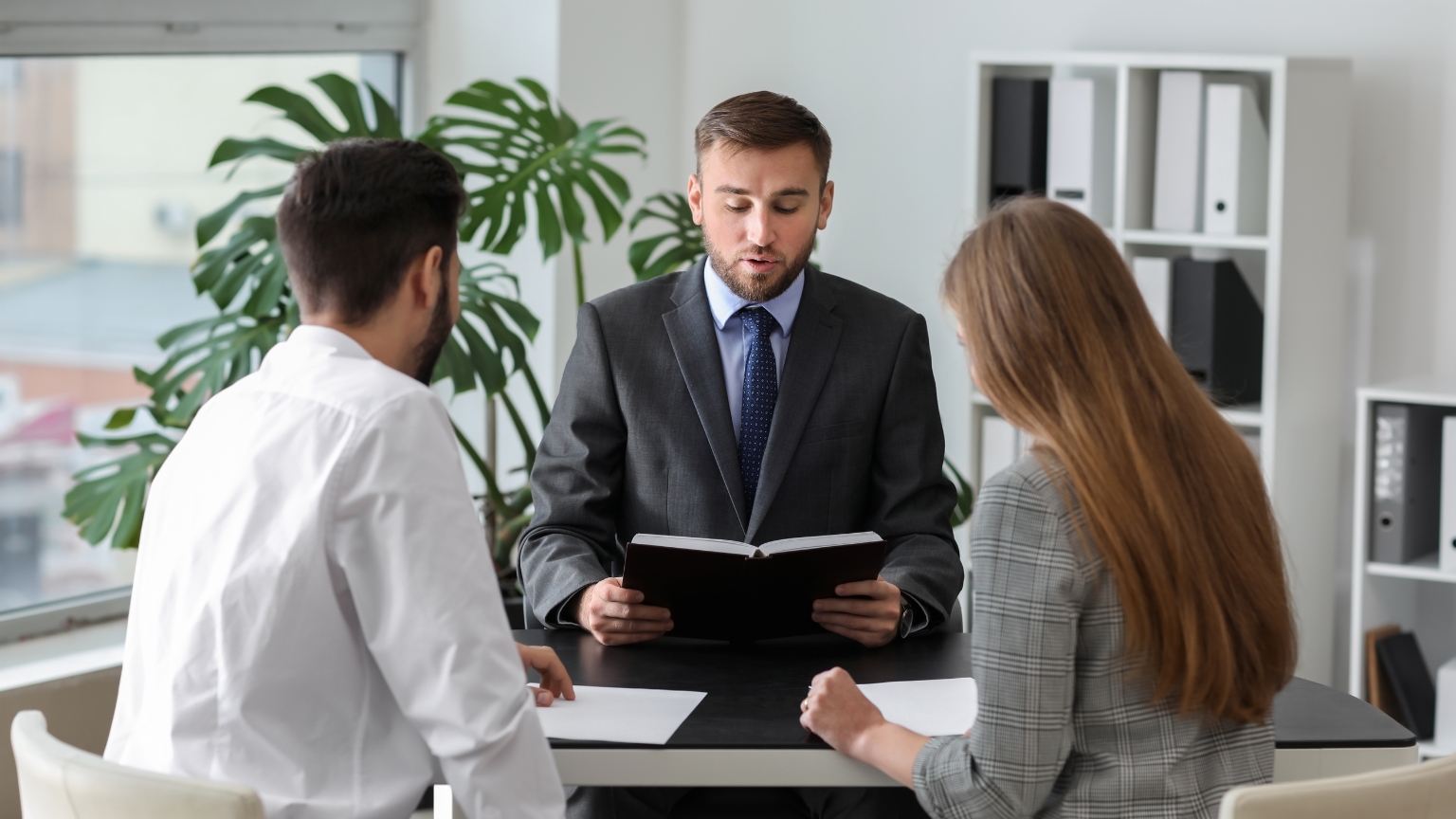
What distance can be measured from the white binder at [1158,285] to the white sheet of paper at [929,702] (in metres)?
1.86

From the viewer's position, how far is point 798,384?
2.20 m

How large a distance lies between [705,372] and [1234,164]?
65.9 inches

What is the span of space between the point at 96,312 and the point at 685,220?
1.43 m

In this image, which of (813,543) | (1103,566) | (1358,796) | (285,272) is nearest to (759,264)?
(813,543)

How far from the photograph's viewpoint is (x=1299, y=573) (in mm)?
3395

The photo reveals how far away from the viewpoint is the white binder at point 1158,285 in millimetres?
3387

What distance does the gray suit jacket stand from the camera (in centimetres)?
217

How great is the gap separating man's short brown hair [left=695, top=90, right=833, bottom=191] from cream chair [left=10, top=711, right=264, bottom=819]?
125 cm

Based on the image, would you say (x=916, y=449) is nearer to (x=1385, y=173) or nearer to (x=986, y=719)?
(x=986, y=719)

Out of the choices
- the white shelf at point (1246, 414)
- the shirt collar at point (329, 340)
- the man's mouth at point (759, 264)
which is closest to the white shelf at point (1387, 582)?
the white shelf at point (1246, 414)

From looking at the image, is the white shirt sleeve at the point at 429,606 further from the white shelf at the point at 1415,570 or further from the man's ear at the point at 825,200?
the white shelf at the point at 1415,570

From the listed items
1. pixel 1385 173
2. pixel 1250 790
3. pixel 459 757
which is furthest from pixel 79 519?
pixel 1385 173

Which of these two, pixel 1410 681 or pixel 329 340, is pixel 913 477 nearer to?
pixel 329 340

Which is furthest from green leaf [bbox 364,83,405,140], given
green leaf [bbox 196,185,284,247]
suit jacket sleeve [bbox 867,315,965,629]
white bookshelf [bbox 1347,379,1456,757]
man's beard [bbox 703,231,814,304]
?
white bookshelf [bbox 1347,379,1456,757]
